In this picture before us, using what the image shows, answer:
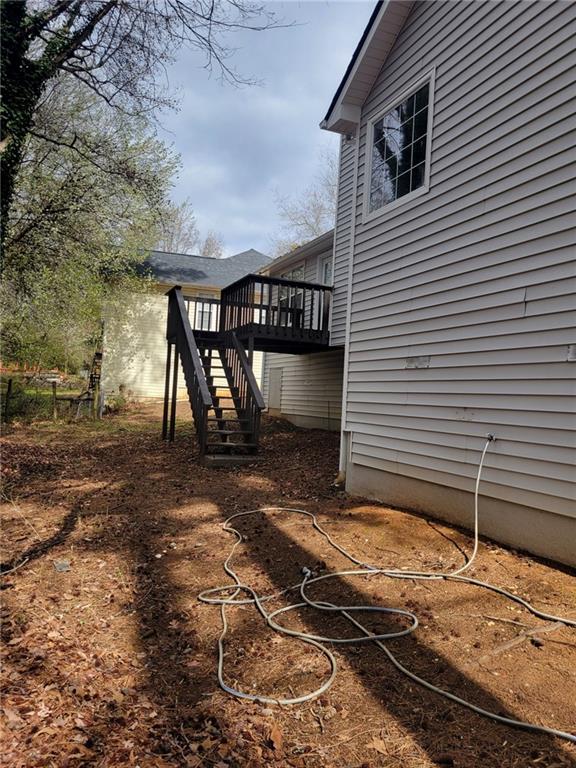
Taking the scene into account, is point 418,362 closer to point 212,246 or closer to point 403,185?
point 403,185

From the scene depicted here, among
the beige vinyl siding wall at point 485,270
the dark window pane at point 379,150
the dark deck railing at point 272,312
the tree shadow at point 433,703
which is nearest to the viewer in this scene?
the tree shadow at point 433,703

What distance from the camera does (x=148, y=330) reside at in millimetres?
19531

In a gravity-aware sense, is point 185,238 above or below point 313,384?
above

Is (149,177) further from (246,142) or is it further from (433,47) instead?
(433,47)

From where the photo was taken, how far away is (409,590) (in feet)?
10.4

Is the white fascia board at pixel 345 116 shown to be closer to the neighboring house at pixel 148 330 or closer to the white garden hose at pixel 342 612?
the white garden hose at pixel 342 612

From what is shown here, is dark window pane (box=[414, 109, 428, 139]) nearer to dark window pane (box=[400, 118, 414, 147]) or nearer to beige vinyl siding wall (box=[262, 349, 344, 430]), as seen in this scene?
dark window pane (box=[400, 118, 414, 147])

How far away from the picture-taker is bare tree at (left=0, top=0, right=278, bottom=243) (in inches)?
262

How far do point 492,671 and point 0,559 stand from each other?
11.7 feet

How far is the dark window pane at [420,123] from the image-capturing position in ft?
17.6

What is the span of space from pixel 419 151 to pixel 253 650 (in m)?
5.25

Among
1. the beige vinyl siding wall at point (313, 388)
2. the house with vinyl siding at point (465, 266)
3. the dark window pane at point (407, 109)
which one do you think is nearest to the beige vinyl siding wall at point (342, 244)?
the beige vinyl siding wall at point (313, 388)

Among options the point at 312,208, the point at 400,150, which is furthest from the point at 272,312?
the point at 312,208

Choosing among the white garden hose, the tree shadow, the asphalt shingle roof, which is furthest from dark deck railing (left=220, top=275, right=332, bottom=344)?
the asphalt shingle roof
